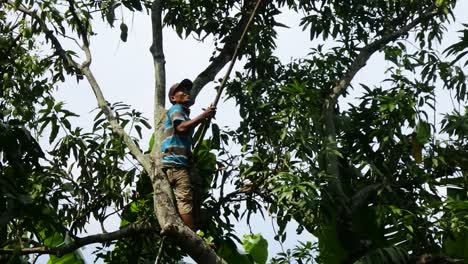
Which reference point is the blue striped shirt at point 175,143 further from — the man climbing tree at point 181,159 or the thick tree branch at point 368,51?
the thick tree branch at point 368,51

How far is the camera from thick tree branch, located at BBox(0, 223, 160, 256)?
4.53 metres

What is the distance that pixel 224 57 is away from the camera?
19.9ft

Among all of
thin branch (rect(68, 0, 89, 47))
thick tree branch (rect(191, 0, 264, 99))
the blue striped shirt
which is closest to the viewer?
the blue striped shirt

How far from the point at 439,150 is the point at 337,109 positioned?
1.21m

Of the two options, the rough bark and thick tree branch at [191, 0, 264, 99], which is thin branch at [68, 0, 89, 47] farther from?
thick tree branch at [191, 0, 264, 99]

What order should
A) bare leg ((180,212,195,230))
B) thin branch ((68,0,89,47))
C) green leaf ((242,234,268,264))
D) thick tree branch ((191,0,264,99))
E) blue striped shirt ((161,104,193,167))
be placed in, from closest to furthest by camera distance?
1. bare leg ((180,212,195,230))
2. blue striped shirt ((161,104,193,167))
3. thick tree branch ((191,0,264,99))
4. thin branch ((68,0,89,47))
5. green leaf ((242,234,268,264))

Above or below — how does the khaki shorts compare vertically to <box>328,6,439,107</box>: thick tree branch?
below

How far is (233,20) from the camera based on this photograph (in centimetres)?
679

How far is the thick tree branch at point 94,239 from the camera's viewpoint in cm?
453

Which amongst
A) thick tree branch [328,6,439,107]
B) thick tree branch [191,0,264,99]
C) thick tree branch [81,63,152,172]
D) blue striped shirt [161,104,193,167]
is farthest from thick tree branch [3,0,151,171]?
thick tree branch [328,6,439,107]

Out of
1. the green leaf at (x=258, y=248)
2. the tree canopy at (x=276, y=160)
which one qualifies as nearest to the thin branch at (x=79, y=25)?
the tree canopy at (x=276, y=160)

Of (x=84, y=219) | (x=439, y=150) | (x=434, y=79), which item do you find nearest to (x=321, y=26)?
(x=434, y=79)

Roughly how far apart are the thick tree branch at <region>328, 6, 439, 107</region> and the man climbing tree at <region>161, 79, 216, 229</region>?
192 cm

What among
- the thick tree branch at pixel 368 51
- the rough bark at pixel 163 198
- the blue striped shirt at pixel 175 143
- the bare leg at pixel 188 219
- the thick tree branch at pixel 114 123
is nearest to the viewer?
the rough bark at pixel 163 198
